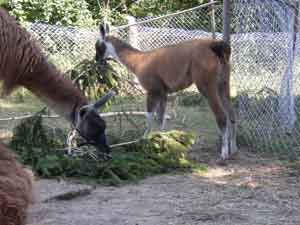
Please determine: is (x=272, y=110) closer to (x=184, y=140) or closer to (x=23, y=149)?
(x=184, y=140)

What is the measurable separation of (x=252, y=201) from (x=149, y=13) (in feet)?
50.4

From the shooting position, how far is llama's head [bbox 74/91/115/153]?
15.8 ft

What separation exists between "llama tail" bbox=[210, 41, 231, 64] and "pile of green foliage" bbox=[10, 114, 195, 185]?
3.42 feet

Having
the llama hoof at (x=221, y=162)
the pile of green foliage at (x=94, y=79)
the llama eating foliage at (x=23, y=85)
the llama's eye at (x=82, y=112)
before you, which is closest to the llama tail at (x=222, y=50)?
the llama hoof at (x=221, y=162)

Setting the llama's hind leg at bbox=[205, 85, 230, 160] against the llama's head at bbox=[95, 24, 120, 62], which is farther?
the llama's head at bbox=[95, 24, 120, 62]

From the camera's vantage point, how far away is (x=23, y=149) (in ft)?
20.9

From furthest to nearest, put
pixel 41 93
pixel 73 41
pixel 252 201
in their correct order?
pixel 73 41, pixel 252 201, pixel 41 93

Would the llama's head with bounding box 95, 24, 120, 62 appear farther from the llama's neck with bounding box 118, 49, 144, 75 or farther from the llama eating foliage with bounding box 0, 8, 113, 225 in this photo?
the llama eating foliage with bounding box 0, 8, 113, 225

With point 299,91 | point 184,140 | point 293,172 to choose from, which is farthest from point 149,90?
point 293,172

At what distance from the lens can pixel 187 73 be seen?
783cm

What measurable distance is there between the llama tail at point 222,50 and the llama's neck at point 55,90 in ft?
9.62

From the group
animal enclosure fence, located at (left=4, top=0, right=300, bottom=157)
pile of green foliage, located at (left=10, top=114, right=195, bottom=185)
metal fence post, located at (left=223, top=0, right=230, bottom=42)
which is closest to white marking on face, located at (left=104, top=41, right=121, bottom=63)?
animal enclosure fence, located at (left=4, top=0, right=300, bottom=157)

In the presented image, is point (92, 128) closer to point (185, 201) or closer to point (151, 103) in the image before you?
point (185, 201)

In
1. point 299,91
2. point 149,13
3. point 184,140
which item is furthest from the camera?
point 149,13
